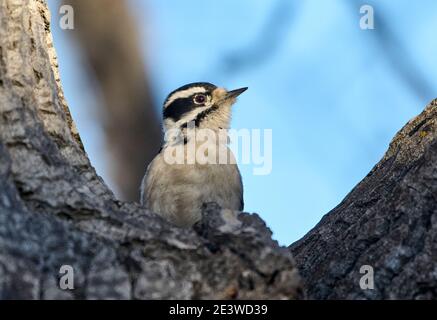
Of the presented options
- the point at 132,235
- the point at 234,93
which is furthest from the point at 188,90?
the point at 132,235

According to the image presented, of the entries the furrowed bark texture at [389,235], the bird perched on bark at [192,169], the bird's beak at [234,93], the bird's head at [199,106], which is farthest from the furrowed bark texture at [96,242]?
the bird's beak at [234,93]

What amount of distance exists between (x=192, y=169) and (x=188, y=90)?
1.08m

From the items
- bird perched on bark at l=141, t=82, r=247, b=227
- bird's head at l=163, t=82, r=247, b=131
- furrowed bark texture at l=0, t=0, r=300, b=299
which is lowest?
furrowed bark texture at l=0, t=0, r=300, b=299

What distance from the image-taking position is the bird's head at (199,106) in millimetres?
6430

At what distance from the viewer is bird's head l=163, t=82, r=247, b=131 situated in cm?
643

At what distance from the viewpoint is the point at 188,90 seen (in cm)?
662

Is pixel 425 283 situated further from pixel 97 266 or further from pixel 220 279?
pixel 97 266

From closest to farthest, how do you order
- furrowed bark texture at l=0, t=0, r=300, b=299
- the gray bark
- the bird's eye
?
furrowed bark texture at l=0, t=0, r=300, b=299
the bird's eye
the gray bark

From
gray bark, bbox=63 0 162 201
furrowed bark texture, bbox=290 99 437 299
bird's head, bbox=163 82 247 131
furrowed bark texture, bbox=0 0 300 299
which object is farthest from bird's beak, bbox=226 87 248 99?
furrowed bark texture, bbox=0 0 300 299

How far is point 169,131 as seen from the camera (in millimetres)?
6406

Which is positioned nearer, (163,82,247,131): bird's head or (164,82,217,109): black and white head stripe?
(163,82,247,131): bird's head

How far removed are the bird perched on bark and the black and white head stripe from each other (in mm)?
76

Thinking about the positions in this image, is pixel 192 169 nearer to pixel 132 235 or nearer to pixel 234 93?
pixel 234 93

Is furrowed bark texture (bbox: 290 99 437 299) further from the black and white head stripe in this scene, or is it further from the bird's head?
the black and white head stripe
